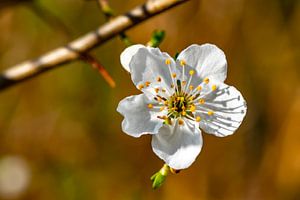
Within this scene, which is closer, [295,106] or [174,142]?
[174,142]

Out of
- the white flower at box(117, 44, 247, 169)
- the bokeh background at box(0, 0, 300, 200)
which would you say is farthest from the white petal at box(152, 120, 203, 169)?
the bokeh background at box(0, 0, 300, 200)

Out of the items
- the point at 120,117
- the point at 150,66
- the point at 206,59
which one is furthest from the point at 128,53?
the point at 120,117

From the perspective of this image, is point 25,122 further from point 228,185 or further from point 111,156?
point 228,185

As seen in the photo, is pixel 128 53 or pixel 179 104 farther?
pixel 179 104

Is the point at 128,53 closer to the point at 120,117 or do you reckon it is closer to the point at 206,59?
the point at 206,59

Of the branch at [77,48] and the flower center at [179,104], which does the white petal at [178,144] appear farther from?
the branch at [77,48]

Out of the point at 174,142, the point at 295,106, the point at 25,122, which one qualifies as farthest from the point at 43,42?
the point at 174,142

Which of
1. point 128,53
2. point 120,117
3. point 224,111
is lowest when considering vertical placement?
point 120,117
